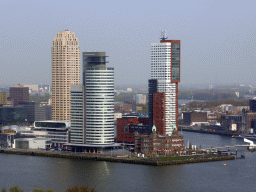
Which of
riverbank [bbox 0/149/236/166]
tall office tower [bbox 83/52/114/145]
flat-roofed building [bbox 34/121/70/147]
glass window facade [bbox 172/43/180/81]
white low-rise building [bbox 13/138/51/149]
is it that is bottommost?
riverbank [bbox 0/149/236/166]

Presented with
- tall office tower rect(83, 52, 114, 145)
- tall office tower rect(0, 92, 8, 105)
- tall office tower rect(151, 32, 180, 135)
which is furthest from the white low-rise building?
tall office tower rect(0, 92, 8, 105)

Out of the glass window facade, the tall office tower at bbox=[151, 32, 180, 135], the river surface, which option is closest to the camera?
the river surface

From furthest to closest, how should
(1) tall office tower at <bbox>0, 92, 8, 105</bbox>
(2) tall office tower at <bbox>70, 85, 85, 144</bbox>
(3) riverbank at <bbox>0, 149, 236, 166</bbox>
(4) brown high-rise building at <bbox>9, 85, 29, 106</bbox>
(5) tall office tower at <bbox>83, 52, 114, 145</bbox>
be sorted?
(4) brown high-rise building at <bbox>9, 85, 29, 106</bbox> < (1) tall office tower at <bbox>0, 92, 8, 105</bbox> < (2) tall office tower at <bbox>70, 85, 85, 144</bbox> < (5) tall office tower at <bbox>83, 52, 114, 145</bbox> < (3) riverbank at <bbox>0, 149, 236, 166</bbox>

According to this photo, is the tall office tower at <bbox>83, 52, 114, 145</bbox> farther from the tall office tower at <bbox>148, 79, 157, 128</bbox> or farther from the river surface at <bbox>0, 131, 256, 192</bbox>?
the tall office tower at <bbox>148, 79, 157, 128</bbox>

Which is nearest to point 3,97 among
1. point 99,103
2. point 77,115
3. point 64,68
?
point 64,68

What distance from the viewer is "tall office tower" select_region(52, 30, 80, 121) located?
9650 cm

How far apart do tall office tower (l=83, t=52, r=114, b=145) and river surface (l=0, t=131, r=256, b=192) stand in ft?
19.5

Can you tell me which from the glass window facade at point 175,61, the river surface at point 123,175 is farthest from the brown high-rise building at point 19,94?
the river surface at point 123,175

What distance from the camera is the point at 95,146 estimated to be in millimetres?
72188

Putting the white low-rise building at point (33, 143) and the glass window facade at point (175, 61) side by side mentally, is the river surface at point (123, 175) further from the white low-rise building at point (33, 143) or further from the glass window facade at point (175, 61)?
the glass window facade at point (175, 61)

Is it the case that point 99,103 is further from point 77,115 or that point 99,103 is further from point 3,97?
point 3,97

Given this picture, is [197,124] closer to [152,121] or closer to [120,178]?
[152,121]

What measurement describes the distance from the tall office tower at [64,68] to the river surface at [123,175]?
1118 inches

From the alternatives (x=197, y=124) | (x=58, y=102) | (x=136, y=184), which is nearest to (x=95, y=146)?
(x=136, y=184)
